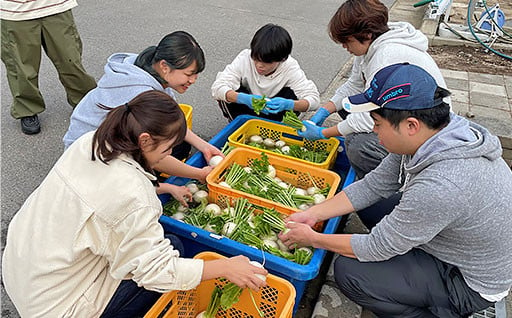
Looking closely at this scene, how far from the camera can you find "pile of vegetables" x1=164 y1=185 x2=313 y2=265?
2572 mm

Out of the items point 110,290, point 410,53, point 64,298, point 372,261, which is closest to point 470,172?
point 372,261

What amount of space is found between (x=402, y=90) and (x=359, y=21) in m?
1.18

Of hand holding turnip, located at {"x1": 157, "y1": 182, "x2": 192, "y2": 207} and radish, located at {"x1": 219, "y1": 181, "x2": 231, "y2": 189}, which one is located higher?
hand holding turnip, located at {"x1": 157, "y1": 182, "x2": 192, "y2": 207}

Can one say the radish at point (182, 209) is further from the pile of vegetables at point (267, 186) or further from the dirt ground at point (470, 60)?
the dirt ground at point (470, 60)

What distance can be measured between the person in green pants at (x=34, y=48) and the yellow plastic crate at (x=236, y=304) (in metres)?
2.77

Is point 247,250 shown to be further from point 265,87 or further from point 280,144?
point 265,87

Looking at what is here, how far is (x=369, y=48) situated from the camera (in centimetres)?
308

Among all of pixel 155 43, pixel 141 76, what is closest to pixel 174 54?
pixel 141 76

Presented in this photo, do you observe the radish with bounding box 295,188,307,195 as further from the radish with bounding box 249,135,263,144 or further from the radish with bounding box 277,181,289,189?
the radish with bounding box 249,135,263,144

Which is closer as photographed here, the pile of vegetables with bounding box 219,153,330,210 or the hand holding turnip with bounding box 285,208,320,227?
the hand holding turnip with bounding box 285,208,320,227

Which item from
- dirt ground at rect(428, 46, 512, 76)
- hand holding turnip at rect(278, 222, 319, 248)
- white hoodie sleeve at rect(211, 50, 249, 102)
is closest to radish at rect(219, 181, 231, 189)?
hand holding turnip at rect(278, 222, 319, 248)

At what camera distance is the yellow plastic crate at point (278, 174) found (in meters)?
2.86

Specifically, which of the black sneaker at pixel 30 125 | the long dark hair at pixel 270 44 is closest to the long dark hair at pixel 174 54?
the long dark hair at pixel 270 44

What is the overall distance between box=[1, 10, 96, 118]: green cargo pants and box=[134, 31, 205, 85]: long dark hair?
1.80 meters
